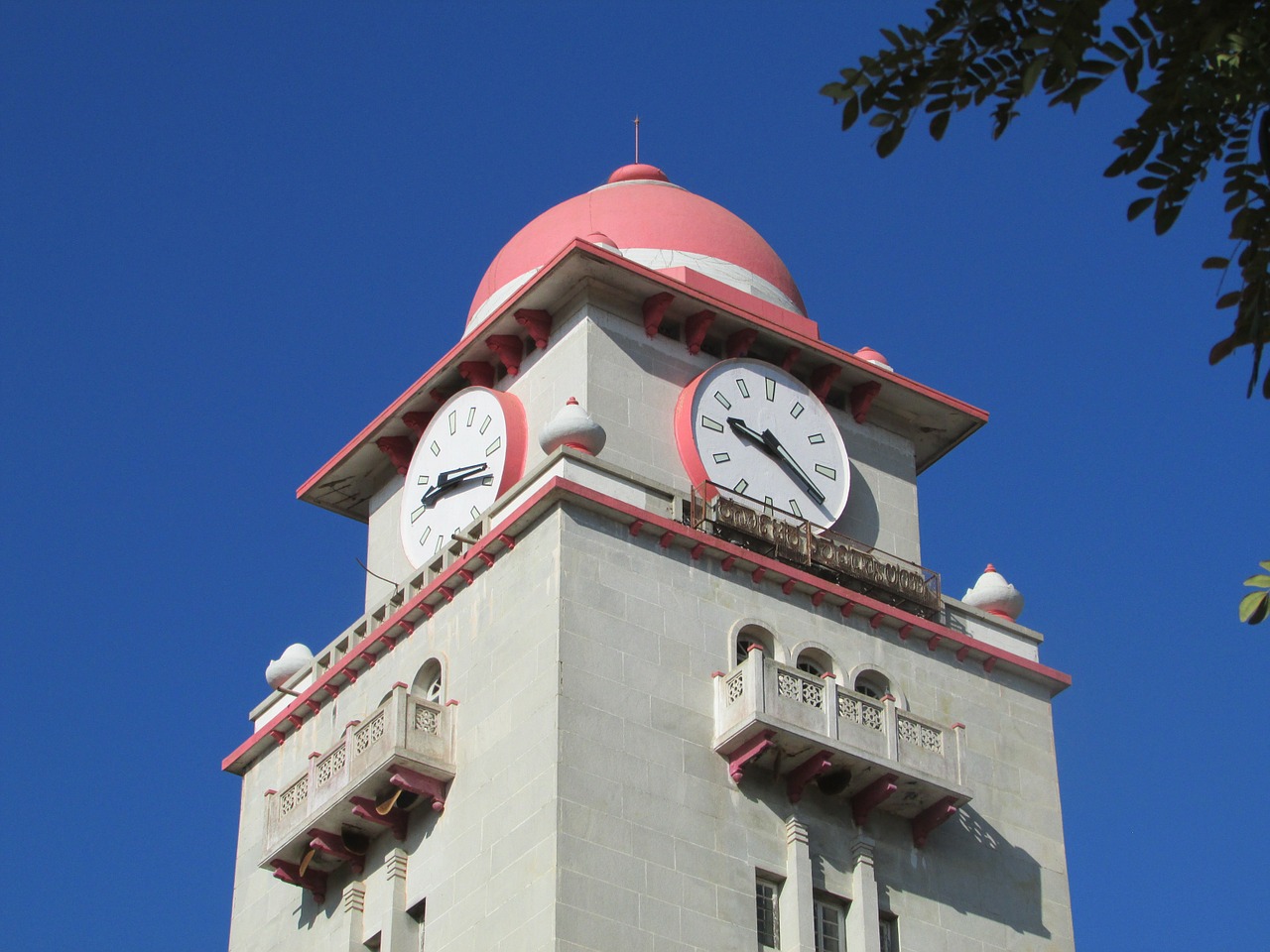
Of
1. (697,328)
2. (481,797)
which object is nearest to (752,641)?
(481,797)

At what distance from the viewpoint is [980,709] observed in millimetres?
39312

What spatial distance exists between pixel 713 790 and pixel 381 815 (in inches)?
208

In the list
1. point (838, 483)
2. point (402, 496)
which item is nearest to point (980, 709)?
point (838, 483)

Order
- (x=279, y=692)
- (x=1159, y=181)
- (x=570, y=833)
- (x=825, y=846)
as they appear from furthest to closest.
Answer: (x=279, y=692) < (x=825, y=846) < (x=570, y=833) < (x=1159, y=181)

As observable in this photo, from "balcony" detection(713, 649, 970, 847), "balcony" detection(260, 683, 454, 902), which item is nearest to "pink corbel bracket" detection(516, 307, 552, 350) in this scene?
"balcony" detection(260, 683, 454, 902)

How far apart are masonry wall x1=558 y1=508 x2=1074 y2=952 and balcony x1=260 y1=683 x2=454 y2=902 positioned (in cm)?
290

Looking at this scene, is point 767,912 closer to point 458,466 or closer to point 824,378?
point 458,466

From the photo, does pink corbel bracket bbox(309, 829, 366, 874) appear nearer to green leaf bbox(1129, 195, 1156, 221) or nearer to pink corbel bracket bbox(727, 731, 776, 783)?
pink corbel bracket bbox(727, 731, 776, 783)

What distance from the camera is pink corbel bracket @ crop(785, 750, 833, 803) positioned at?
117 feet

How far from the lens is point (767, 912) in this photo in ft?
115

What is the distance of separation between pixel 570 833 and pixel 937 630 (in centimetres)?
876

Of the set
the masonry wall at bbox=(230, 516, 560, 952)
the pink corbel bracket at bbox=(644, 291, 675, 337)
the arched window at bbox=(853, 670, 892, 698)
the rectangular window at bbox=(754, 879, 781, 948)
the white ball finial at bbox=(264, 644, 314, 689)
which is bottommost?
the rectangular window at bbox=(754, 879, 781, 948)

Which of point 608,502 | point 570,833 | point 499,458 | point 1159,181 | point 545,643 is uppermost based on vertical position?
point 499,458

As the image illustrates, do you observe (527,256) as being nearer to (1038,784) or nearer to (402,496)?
(402,496)
